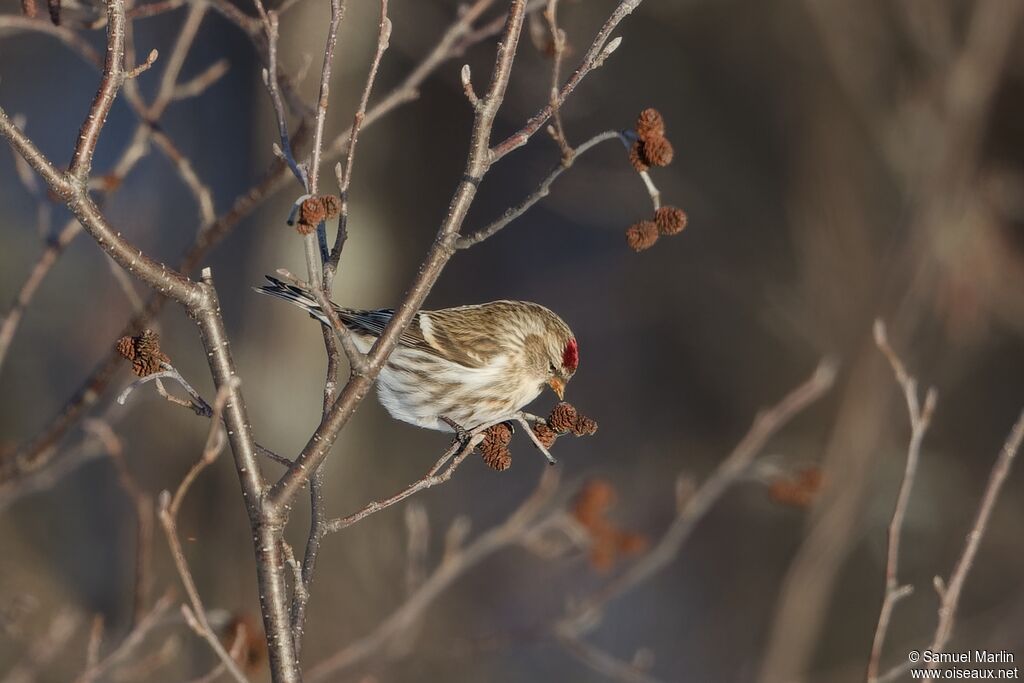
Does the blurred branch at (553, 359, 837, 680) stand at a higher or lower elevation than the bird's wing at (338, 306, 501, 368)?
lower

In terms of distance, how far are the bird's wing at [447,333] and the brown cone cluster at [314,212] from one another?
0.97 m

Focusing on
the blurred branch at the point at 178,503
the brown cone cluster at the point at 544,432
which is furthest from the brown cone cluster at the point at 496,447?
the blurred branch at the point at 178,503

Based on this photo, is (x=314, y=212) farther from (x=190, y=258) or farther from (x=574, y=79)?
(x=190, y=258)

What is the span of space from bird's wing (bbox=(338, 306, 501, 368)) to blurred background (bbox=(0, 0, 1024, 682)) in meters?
Result: 2.01

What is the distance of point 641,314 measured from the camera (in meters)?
7.31

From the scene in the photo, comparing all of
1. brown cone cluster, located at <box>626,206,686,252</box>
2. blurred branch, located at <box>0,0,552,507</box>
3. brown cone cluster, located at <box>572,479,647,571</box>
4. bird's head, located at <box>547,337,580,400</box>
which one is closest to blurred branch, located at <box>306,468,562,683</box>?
brown cone cluster, located at <box>572,479,647,571</box>

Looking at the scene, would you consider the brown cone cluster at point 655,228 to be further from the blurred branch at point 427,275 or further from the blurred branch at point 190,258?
the blurred branch at point 190,258

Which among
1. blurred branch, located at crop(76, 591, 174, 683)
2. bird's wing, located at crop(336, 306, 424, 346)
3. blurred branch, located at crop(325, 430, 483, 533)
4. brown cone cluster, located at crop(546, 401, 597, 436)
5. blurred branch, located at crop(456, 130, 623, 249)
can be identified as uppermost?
bird's wing, located at crop(336, 306, 424, 346)

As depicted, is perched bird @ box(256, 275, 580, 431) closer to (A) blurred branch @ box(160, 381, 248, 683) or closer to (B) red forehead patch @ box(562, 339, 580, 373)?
(B) red forehead patch @ box(562, 339, 580, 373)

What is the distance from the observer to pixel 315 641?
5.17m

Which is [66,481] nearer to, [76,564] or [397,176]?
[76,564]

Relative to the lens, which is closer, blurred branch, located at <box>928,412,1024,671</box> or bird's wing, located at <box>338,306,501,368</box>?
blurred branch, located at <box>928,412,1024,671</box>

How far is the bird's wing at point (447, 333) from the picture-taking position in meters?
2.42

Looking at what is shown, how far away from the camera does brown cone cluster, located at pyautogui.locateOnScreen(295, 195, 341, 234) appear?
135 cm
